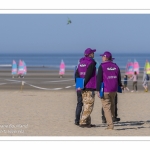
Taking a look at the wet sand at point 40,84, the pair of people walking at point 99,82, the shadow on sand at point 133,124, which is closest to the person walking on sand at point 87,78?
the pair of people walking at point 99,82

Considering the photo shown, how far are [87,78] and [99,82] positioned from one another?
1.55ft

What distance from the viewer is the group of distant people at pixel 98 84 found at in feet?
38.5

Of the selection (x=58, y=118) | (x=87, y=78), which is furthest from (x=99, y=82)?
(x=58, y=118)

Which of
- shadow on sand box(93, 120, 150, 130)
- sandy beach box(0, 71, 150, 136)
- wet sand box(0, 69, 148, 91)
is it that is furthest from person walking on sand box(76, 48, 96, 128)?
wet sand box(0, 69, 148, 91)

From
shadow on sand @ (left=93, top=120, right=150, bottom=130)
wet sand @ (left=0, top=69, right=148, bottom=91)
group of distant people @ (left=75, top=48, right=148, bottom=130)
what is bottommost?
shadow on sand @ (left=93, top=120, right=150, bottom=130)

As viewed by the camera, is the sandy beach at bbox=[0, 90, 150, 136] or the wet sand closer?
the sandy beach at bbox=[0, 90, 150, 136]

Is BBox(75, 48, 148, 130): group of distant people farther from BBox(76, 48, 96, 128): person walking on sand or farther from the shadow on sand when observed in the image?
the shadow on sand

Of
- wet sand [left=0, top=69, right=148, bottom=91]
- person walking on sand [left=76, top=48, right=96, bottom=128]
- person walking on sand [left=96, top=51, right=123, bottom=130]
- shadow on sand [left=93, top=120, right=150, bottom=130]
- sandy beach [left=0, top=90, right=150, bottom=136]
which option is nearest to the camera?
sandy beach [left=0, top=90, right=150, bottom=136]

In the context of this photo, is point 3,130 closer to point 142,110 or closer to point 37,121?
point 37,121

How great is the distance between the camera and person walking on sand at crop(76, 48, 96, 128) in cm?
1212

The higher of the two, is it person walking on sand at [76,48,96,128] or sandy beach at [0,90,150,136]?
person walking on sand at [76,48,96,128]

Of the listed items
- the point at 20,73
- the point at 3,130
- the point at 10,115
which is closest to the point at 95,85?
the point at 3,130

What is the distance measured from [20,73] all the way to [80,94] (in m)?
32.8

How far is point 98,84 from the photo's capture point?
1172 cm
